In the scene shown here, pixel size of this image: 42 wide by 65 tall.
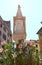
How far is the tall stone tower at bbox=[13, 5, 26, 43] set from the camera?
9257 mm

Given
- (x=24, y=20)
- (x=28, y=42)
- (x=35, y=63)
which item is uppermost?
(x=24, y=20)

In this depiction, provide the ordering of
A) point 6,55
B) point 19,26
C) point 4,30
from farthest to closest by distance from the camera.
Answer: point 4,30 < point 6,55 < point 19,26

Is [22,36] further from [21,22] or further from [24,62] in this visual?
[24,62]

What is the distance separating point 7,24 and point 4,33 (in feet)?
12.6

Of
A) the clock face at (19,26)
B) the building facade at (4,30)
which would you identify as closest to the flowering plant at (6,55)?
the clock face at (19,26)

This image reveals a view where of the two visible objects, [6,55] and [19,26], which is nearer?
[19,26]

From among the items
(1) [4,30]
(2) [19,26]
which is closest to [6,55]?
(2) [19,26]

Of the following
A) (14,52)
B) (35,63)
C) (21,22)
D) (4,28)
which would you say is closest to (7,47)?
(14,52)

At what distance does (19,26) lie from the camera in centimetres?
971

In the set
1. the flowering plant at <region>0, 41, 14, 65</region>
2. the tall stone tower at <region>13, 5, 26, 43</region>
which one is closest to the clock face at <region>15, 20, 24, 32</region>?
the tall stone tower at <region>13, 5, 26, 43</region>

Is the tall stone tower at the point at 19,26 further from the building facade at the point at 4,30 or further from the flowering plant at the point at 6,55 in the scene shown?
the building facade at the point at 4,30

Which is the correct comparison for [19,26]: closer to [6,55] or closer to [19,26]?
[19,26]

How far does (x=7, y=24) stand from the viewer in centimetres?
6538

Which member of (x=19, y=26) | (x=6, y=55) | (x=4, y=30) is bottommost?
(x=6, y=55)
